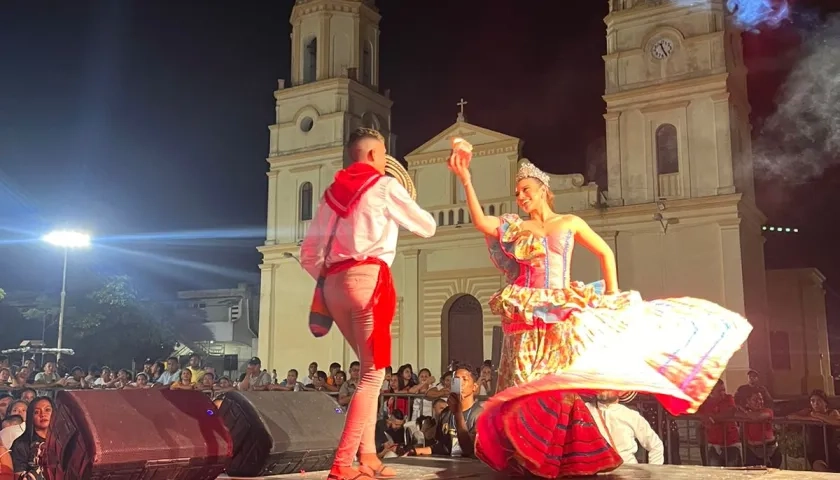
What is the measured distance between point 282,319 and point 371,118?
23.2 feet

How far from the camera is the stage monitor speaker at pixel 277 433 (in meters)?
4.87

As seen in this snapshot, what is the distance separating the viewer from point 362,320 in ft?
13.2

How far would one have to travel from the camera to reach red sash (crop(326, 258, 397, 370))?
4.02 metres

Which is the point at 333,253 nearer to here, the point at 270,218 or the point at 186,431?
the point at 186,431

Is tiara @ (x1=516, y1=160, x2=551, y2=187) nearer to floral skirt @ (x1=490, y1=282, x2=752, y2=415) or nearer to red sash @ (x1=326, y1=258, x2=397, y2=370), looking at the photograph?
floral skirt @ (x1=490, y1=282, x2=752, y2=415)

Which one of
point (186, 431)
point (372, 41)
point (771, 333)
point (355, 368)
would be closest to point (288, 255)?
point (372, 41)

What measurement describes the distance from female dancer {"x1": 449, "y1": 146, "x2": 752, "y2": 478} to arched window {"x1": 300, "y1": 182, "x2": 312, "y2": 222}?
1935 centimetres

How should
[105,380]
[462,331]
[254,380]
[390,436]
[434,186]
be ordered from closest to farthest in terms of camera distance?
[390,436]
[254,380]
[105,380]
[462,331]
[434,186]

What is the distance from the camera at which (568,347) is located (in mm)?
4281

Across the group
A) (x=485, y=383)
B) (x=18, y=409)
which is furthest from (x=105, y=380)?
(x=18, y=409)

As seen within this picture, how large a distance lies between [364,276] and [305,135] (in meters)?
20.7

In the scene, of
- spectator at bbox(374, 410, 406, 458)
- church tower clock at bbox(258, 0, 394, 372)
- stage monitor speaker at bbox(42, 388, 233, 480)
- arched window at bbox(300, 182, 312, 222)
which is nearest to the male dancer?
stage monitor speaker at bbox(42, 388, 233, 480)

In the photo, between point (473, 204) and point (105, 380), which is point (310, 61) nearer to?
point (105, 380)

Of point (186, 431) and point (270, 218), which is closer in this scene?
point (186, 431)
